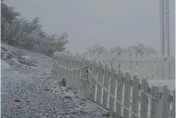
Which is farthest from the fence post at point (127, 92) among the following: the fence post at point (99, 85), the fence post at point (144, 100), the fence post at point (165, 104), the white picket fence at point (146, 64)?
the white picket fence at point (146, 64)

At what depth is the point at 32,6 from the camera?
4.18 meters

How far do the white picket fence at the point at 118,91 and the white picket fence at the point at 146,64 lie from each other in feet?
3.84

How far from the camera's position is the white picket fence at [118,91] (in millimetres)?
1784

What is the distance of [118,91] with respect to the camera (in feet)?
7.84

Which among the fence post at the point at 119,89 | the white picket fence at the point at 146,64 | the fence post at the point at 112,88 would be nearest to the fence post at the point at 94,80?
the fence post at the point at 112,88

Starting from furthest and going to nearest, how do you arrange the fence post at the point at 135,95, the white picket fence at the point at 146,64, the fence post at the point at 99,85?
the white picket fence at the point at 146,64 → the fence post at the point at 99,85 → the fence post at the point at 135,95

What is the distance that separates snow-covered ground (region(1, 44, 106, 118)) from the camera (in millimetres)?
2523

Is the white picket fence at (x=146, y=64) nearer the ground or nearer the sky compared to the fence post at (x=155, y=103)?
nearer the sky

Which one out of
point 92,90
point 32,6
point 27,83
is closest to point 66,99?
point 92,90

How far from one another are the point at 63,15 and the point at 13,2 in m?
0.74

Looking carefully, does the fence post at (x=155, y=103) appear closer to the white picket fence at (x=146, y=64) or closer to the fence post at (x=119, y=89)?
the fence post at (x=119, y=89)

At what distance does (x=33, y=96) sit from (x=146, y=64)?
2.52 metres

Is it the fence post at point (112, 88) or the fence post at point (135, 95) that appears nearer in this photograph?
the fence post at point (135, 95)

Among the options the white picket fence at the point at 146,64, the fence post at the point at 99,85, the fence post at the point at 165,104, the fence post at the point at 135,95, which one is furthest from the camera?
the white picket fence at the point at 146,64
